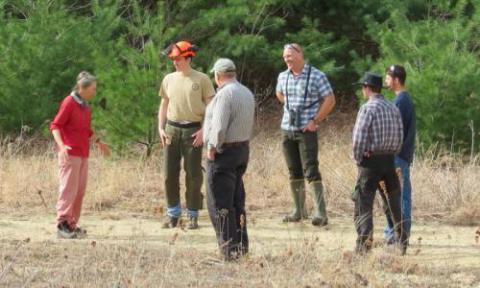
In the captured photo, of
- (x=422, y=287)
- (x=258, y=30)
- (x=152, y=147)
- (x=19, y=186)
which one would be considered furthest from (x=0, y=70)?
(x=422, y=287)

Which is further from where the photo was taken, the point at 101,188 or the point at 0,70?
the point at 0,70

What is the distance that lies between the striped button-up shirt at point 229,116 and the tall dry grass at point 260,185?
293cm

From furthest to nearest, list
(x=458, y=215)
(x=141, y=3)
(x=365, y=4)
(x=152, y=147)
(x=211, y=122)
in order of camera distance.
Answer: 1. (x=141, y=3)
2. (x=365, y=4)
3. (x=152, y=147)
4. (x=458, y=215)
5. (x=211, y=122)

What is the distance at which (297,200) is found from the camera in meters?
9.63

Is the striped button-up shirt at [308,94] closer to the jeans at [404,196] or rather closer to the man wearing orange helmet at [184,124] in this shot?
the man wearing orange helmet at [184,124]

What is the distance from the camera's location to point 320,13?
66.0ft

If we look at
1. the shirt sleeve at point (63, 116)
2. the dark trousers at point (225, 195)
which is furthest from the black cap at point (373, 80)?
the shirt sleeve at point (63, 116)

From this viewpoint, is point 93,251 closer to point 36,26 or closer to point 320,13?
point 36,26

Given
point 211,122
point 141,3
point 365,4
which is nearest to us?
point 211,122

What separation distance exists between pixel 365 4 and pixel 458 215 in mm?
9141

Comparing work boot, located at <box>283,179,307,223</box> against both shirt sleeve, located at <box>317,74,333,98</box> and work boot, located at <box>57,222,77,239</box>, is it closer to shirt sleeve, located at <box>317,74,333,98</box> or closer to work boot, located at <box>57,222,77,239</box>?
shirt sleeve, located at <box>317,74,333,98</box>

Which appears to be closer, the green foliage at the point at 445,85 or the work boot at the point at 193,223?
the work boot at the point at 193,223

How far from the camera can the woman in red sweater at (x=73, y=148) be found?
8.48m

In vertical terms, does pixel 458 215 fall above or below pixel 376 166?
below
